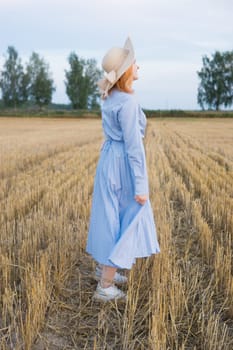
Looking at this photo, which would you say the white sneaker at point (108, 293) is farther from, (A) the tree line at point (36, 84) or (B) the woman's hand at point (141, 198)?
(A) the tree line at point (36, 84)

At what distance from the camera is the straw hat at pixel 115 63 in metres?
2.79

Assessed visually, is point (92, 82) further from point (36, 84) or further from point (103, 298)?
point (103, 298)

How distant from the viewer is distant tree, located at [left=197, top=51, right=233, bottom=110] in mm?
67688

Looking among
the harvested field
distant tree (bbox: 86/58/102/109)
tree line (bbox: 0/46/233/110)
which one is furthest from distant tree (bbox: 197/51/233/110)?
the harvested field

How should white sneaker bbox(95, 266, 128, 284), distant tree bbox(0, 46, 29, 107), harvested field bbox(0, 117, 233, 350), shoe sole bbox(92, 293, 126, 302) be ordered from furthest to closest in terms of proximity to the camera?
1. distant tree bbox(0, 46, 29, 107)
2. white sneaker bbox(95, 266, 128, 284)
3. shoe sole bbox(92, 293, 126, 302)
4. harvested field bbox(0, 117, 233, 350)

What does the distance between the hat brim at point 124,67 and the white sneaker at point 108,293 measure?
1.22 m

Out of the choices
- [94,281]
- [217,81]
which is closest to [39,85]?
[217,81]

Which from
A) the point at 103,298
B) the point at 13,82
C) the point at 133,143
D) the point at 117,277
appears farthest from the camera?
the point at 13,82

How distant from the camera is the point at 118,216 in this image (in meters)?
2.86

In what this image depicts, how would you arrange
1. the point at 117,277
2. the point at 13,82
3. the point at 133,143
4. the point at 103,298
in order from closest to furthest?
the point at 133,143 < the point at 103,298 < the point at 117,277 < the point at 13,82

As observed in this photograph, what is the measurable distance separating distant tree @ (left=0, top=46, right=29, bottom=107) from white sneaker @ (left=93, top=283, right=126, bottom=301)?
66.4m

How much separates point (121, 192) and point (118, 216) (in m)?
0.15

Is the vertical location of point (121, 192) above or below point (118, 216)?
above

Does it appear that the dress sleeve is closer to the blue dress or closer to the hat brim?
the blue dress
